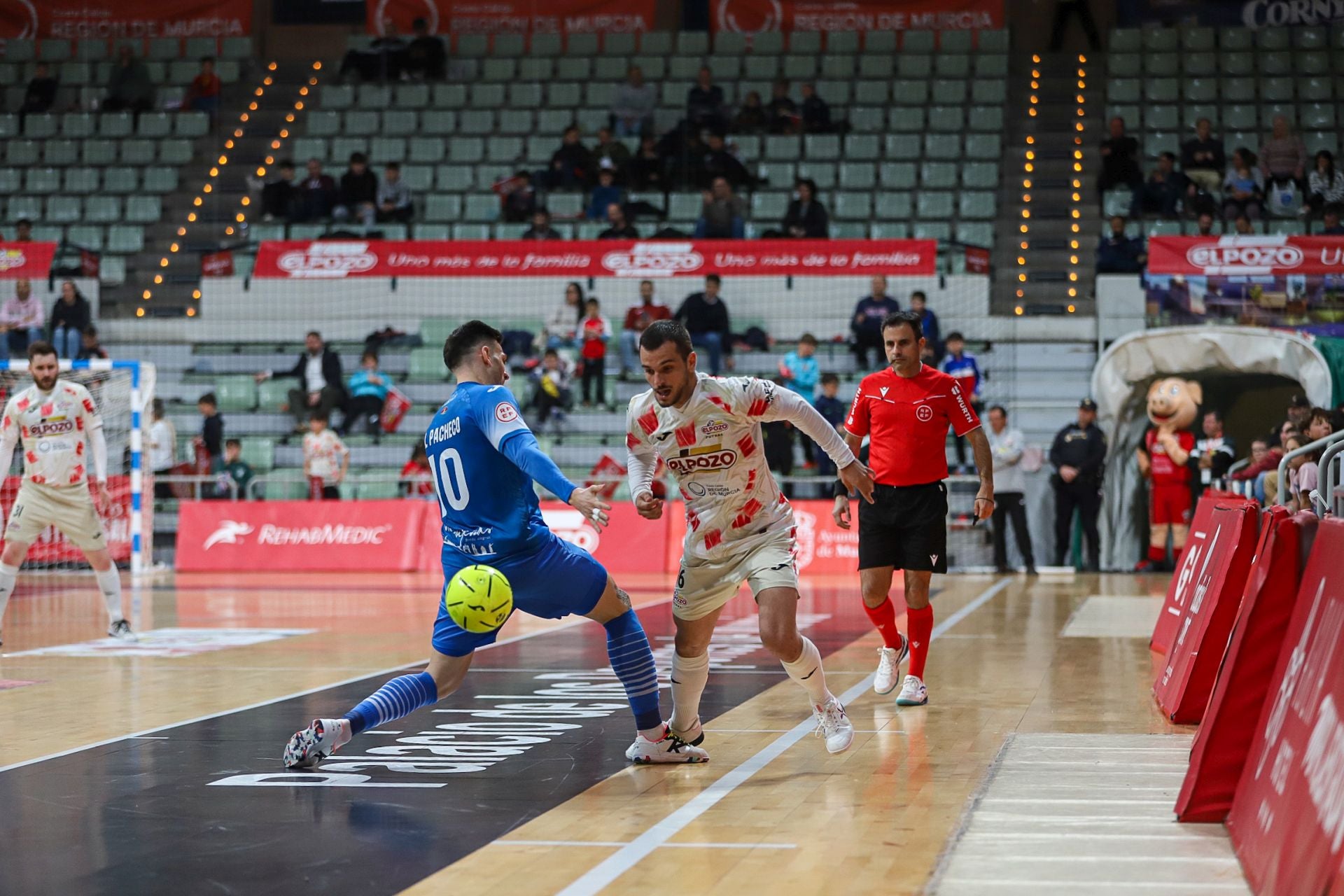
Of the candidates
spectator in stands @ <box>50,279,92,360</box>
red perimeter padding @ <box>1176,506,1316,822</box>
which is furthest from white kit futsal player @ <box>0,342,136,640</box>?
spectator in stands @ <box>50,279,92,360</box>

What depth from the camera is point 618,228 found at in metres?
25.3

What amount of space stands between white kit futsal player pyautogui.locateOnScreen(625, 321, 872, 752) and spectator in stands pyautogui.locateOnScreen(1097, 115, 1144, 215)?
793 inches

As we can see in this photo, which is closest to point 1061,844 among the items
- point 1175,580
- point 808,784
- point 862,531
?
point 808,784

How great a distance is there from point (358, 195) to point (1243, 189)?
14.2 meters

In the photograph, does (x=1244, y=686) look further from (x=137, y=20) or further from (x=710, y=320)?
(x=137, y=20)

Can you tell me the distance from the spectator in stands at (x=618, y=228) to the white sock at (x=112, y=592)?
13.3 meters

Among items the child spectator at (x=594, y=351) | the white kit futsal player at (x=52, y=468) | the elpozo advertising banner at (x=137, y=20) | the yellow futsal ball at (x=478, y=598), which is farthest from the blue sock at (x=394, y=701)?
the elpozo advertising banner at (x=137, y=20)

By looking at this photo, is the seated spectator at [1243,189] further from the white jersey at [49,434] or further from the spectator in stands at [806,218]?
the white jersey at [49,434]

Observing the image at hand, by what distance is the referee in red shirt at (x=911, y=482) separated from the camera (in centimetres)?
925

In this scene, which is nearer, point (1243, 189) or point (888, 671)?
point (888, 671)

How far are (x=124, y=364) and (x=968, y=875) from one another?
18.2m

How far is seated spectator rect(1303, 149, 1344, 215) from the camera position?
79.2 ft

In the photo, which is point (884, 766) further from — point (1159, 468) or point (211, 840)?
point (1159, 468)

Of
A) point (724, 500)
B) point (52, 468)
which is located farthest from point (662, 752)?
point (52, 468)
